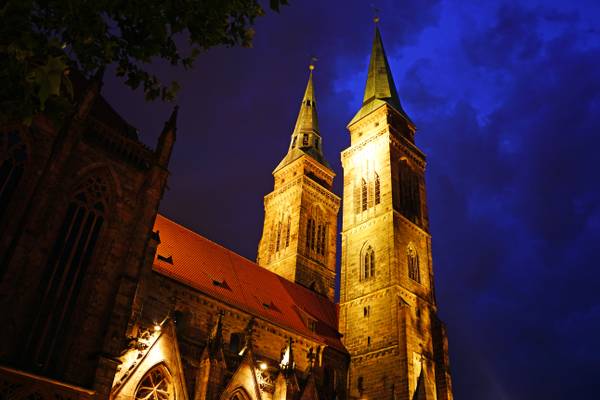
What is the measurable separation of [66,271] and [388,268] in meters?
18.6

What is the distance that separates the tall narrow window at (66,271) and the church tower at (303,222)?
22611 millimetres

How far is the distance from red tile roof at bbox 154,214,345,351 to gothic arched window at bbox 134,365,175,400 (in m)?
4.78

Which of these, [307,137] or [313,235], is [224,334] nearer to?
[313,235]

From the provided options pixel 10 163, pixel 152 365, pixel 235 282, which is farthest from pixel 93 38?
pixel 235 282

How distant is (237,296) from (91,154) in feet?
38.0

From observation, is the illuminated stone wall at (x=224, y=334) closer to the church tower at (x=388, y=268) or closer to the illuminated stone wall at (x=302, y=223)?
the church tower at (x=388, y=268)

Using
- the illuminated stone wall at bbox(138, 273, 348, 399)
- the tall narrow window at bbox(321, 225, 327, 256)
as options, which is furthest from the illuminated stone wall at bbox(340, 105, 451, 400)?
the tall narrow window at bbox(321, 225, 327, 256)

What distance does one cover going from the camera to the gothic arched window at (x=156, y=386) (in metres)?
17.7

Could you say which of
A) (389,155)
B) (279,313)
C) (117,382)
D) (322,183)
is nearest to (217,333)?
(117,382)

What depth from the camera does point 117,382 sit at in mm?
16969

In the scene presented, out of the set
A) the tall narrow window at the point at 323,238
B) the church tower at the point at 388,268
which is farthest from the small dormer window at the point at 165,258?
the tall narrow window at the point at 323,238

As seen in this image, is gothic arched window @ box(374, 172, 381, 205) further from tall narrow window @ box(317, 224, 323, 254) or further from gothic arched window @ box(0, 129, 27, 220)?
gothic arched window @ box(0, 129, 27, 220)

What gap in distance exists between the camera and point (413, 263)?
3094 centimetres

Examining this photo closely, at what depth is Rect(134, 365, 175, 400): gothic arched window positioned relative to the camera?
17.7 m
